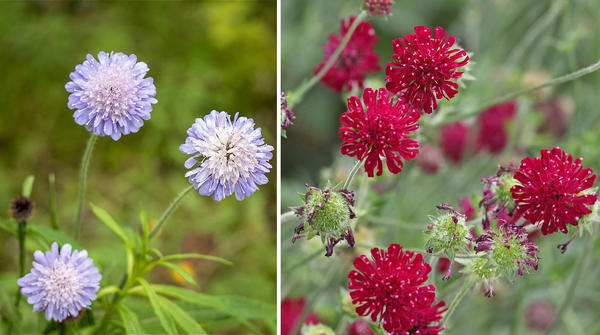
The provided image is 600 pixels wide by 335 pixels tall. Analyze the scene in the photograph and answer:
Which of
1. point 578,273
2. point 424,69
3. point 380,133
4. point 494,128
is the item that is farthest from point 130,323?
point 494,128

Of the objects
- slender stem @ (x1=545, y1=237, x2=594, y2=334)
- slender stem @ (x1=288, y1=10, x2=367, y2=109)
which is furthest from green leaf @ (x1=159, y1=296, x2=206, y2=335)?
slender stem @ (x1=545, y1=237, x2=594, y2=334)

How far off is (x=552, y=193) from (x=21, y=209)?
939 mm

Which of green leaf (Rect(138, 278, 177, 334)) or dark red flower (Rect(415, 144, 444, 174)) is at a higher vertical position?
dark red flower (Rect(415, 144, 444, 174))

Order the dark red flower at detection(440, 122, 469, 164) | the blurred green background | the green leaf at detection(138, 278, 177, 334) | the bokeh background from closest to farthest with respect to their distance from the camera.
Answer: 1. the green leaf at detection(138, 278, 177, 334)
2. the bokeh background
3. the dark red flower at detection(440, 122, 469, 164)
4. the blurred green background

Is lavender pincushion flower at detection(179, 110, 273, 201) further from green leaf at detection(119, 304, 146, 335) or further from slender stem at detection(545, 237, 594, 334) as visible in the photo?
slender stem at detection(545, 237, 594, 334)

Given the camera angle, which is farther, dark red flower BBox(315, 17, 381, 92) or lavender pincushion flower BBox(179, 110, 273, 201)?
dark red flower BBox(315, 17, 381, 92)

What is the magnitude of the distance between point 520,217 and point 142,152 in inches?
72.0

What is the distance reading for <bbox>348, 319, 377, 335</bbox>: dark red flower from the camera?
1.33 meters

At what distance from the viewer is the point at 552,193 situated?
1006mm

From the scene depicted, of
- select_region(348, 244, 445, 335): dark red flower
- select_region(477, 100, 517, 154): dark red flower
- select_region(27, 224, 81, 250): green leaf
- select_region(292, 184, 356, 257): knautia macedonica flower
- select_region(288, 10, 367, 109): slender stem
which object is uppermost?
select_region(477, 100, 517, 154): dark red flower

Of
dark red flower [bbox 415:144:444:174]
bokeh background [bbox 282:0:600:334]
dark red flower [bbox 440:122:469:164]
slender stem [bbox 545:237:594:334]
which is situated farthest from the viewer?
dark red flower [bbox 440:122:469:164]

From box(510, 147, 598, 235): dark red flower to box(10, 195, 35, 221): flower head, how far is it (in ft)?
2.86

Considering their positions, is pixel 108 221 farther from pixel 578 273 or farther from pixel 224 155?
pixel 578 273

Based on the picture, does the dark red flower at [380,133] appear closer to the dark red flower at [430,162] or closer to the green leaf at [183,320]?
the green leaf at [183,320]
